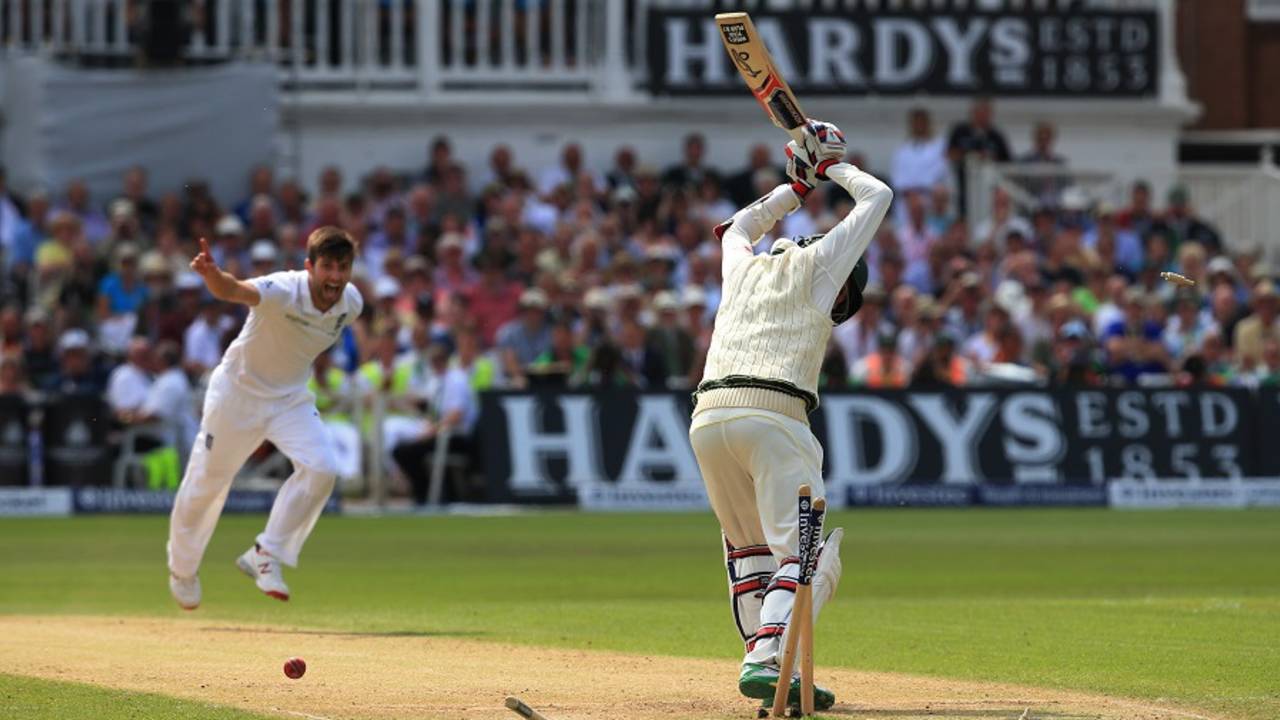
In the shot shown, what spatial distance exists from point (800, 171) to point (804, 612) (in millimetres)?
1836

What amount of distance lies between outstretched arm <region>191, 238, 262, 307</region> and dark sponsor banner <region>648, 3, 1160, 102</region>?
1602 cm

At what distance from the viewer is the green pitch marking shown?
295 inches

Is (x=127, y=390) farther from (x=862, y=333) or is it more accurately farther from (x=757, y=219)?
(x=757, y=219)

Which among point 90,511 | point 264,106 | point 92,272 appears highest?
point 264,106

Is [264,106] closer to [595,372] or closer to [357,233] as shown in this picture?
[357,233]

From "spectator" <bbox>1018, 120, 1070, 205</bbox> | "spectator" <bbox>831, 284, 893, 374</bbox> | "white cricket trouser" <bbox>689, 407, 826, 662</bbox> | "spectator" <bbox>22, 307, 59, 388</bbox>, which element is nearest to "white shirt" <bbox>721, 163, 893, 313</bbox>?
"white cricket trouser" <bbox>689, 407, 826, 662</bbox>

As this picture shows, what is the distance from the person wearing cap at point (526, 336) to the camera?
A: 67.3ft

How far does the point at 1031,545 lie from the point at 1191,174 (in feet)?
36.6

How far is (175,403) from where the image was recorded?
63.9 feet

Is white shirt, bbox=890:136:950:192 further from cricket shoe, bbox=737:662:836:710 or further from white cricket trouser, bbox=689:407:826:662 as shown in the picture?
cricket shoe, bbox=737:662:836:710

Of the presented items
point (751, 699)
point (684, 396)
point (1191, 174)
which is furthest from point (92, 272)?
point (751, 699)

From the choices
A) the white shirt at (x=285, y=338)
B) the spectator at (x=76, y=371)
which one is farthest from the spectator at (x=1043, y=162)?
the white shirt at (x=285, y=338)

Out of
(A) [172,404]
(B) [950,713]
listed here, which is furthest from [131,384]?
(B) [950,713]

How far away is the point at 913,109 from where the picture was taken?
2611 cm
